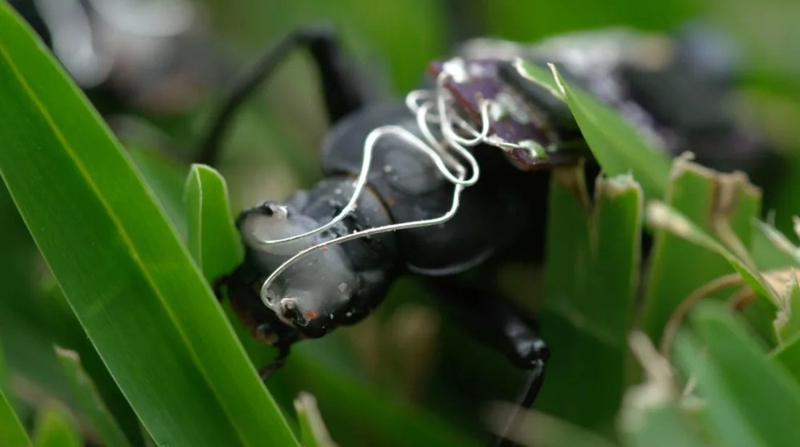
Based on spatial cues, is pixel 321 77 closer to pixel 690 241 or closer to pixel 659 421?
pixel 690 241

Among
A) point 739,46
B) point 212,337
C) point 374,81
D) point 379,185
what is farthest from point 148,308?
point 739,46

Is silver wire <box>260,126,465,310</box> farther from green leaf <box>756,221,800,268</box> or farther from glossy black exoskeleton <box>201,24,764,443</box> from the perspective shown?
green leaf <box>756,221,800,268</box>

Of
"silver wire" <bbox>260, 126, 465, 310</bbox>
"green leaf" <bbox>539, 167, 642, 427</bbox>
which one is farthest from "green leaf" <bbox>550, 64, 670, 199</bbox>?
"silver wire" <bbox>260, 126, 465, 310</bbox>

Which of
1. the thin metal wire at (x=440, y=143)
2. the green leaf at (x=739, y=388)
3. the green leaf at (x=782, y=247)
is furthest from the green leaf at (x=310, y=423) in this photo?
the green leaf at (x=782, y=247)

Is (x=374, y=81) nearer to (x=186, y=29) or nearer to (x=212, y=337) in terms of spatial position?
(x=186, y=29)

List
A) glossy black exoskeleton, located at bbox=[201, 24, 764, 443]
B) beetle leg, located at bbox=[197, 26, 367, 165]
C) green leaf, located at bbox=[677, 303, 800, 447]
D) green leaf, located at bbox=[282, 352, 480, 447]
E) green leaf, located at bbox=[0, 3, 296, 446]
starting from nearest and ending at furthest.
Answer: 1. green leaf, located at bbox=[677, 303, 800, 447]
2. green leaf, located at bbox=[0, 3, 296, 446]
3. glossy black exoskeleton, located at bbox=[201, 24, 764, 443]
4. green leaf, located at bbox=[282, 352, 480, 447]
5. beetle leg, located at bbox=[197, 26, 367, 165]

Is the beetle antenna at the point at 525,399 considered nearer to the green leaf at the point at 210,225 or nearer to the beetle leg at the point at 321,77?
the green leaf at the point at 210,225
